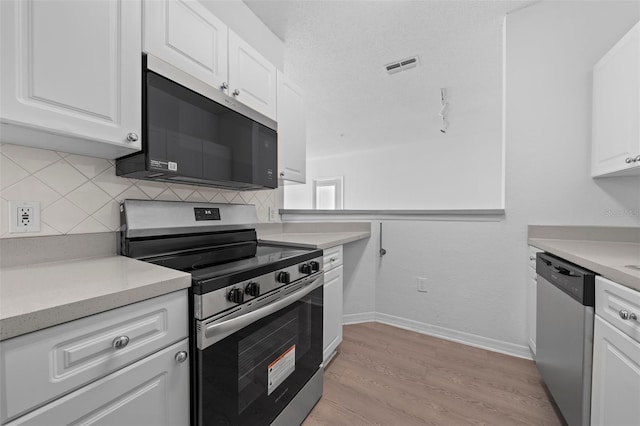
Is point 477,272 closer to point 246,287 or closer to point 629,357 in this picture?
point 629,357

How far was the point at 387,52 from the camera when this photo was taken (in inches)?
97.5

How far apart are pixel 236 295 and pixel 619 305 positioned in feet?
4.39

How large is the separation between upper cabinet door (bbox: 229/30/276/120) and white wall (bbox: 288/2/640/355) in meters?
1.63

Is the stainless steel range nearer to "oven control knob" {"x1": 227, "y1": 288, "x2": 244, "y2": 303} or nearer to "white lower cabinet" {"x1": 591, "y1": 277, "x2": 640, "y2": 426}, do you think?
"oven control knob" {"x1": 227, "y1": 288, "x2": 244, "y2": 303}

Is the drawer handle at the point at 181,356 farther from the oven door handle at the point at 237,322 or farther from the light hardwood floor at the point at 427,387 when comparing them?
the light hardwood floor at the point at 427,387

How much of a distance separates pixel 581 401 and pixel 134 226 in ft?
6.70

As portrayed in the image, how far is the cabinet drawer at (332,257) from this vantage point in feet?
5.55

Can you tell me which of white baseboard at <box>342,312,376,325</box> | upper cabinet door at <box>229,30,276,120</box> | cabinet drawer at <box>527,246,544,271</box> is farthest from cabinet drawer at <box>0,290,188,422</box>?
cabinet drawer at <box>527,246,544,271</box>

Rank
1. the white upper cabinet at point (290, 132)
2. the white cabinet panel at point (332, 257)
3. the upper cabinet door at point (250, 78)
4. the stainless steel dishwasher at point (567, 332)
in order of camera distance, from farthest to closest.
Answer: the white upper cabinet at point (290, 132) → the white cabinet panel at point (332, 257) → the upper cabinet door at point (250, 78) → the stainless steel dishwasher at point (567, 332)

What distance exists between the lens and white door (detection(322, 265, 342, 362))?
1699 millimetres

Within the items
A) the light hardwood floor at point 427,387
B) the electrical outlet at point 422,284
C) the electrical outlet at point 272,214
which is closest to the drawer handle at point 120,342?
the light hardwood floor at point 427,387

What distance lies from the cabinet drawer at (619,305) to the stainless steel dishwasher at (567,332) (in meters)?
0.05

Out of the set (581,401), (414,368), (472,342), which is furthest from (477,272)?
(581,401)

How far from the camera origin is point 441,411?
1389 mm
